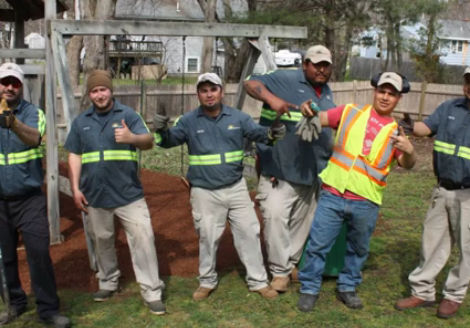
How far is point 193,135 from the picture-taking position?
509 centimetres

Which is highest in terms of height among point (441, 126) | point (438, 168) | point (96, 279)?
point (441, 126)

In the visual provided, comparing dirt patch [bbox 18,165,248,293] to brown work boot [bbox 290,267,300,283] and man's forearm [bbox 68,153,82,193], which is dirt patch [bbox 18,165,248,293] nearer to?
brown work boot [bbox 290,267,300,283]

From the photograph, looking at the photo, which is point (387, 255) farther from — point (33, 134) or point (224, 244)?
point (33, 134)

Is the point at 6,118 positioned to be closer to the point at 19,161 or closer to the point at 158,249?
the point at 19,161

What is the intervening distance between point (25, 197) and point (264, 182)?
2007 millimetres

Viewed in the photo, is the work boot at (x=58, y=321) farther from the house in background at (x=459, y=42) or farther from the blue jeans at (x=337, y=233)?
the house in background at (x=459, y=42)

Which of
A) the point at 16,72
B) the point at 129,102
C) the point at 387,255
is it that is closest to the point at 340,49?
the point at 129,102

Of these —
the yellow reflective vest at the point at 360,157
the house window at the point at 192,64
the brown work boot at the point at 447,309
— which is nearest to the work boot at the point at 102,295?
the yellow reflective vest at the point at 360,157

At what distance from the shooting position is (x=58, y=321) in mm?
4566

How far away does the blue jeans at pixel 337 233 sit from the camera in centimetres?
488

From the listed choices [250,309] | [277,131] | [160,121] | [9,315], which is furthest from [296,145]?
[9,315]

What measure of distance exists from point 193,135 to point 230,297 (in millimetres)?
1421

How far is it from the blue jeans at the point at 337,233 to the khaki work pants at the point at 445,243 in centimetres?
49

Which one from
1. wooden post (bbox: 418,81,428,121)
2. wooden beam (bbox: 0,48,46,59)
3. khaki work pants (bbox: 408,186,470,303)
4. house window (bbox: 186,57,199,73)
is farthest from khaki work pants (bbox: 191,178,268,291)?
house window (bbox: 186,57,199,73)
